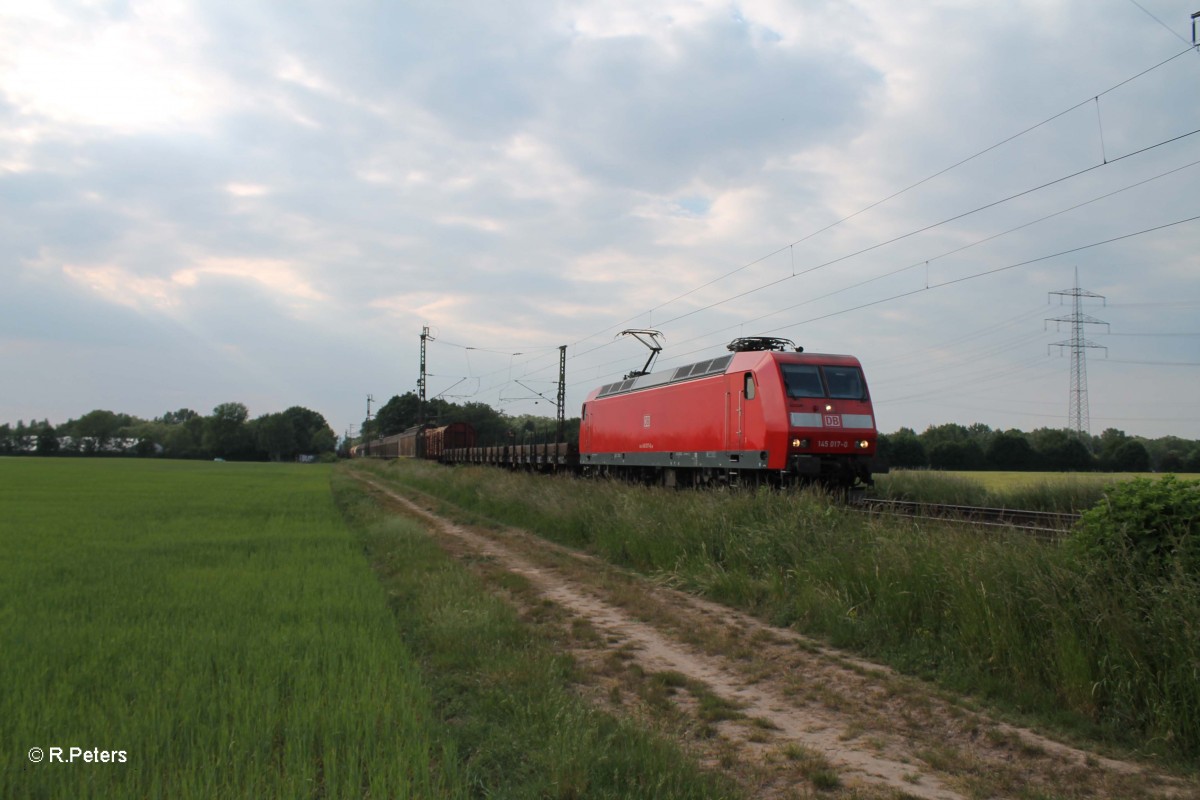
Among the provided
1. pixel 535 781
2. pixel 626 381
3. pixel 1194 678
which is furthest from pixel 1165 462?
pixel 535 781

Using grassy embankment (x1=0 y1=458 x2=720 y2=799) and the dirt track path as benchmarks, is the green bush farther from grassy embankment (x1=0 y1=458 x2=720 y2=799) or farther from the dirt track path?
grassy embankment (x1=0 y1=458 x2=720 y2=799)

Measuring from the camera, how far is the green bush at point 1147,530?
219 inches

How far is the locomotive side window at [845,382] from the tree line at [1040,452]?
27.0 m

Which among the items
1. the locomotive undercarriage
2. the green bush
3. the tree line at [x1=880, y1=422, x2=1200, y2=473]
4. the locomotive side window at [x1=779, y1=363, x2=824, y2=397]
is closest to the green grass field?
the locomotive undercarriage

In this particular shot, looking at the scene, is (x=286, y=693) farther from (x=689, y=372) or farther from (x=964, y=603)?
(x=689, y=372)

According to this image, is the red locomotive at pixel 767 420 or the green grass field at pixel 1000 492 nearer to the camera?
the red locomotive at pixel 767 420

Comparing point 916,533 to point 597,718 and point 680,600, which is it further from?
point 597,718

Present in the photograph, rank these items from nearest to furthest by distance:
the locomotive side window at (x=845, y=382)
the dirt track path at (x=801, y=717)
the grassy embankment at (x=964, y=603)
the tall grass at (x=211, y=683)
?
the tall grass at (x=211, y=683)
the dirt track path at (x=801, y=717)
the grassy embankment at (x=964, y=603)
the locomotive side window at (x=845, y=382)

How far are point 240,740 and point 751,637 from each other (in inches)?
191

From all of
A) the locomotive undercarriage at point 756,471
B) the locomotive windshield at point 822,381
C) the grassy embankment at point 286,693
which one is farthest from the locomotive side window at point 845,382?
the grassy embankment at point 286,693

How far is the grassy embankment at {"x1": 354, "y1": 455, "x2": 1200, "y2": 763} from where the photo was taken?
17.1 feet

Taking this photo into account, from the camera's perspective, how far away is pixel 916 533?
8.83 m

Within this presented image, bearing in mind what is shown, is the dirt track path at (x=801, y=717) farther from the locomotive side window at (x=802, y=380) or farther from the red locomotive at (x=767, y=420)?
the locomotive side window at (x=802, y=380)

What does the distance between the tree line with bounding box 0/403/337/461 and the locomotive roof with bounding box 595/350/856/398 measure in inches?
4512
